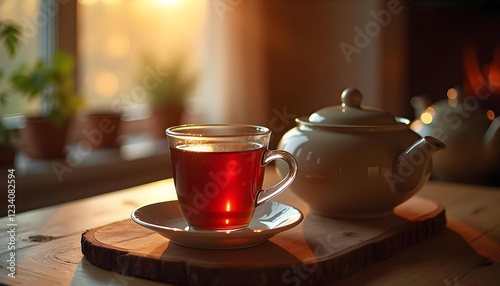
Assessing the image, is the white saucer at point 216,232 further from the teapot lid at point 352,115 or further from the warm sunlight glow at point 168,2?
the warm sunlight glow at point 168,2

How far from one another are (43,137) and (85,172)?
0.61 feet

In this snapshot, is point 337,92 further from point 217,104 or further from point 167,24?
point 167,24

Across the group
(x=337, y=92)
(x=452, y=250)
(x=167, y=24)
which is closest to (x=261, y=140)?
(x=452, y=250)

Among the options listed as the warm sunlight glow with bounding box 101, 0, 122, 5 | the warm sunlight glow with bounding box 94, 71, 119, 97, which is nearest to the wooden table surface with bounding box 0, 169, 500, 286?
the warm sunlight glow with bounding box 94, 71, 119, 97

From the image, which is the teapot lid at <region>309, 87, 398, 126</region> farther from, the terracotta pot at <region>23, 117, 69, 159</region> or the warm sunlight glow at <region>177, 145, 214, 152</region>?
the terracotta pot at <region>23, 117, 69, 159</region>

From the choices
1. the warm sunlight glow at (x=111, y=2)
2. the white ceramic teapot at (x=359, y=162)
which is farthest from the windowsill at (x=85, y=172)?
the white ceramic teapot at (x=359, y=162)

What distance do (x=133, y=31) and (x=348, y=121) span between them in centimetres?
183

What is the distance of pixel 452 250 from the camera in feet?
3.28

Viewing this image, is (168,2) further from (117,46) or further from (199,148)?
(199,148)

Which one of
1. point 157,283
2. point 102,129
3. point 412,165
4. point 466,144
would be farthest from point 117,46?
point 157,283

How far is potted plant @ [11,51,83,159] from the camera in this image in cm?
205

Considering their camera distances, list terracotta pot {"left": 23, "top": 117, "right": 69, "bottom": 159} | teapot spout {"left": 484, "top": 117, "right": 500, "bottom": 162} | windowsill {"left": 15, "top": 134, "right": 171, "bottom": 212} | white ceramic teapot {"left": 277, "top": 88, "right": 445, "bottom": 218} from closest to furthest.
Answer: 1. white ceramic teapot {"left": 277, "top": 88, "right": 445, "bottom": 218}
2. teapot spout {"left": 484, "top": 117, "right": 500, "bottom": 162}
3. windowsill {"left": 15, "top": 134, "right": 171, "bottom": 212}
4. terracotta pot {"left": 23, "top": 117, "right": 69, "bottom": 159}

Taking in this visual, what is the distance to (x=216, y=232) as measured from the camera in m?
0.83

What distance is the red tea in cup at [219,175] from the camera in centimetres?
87
